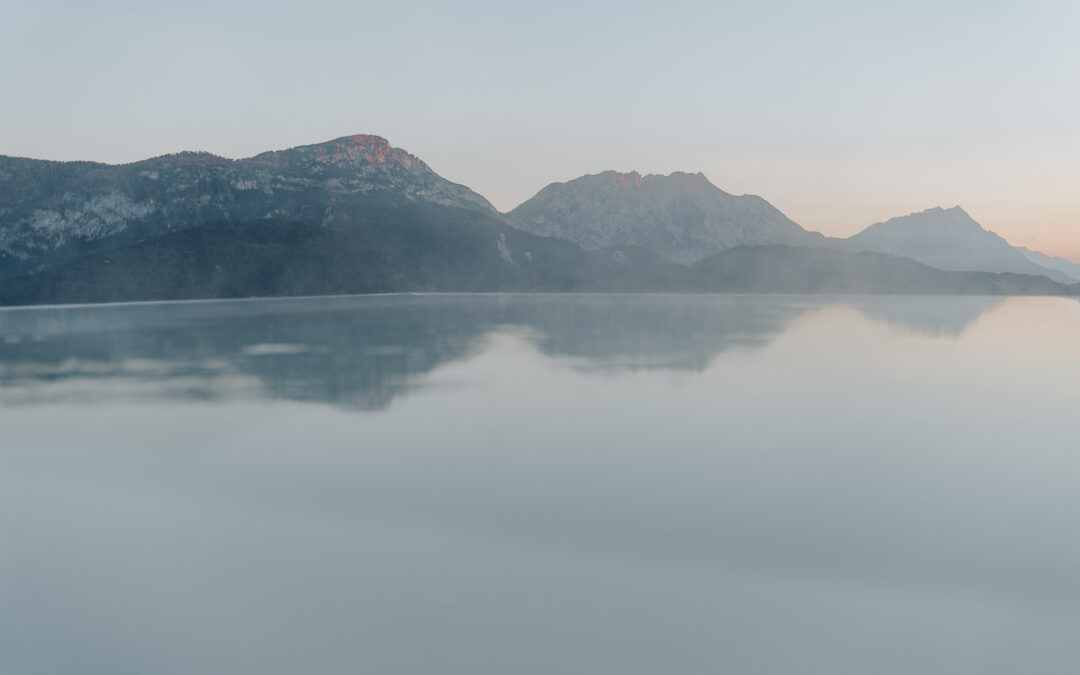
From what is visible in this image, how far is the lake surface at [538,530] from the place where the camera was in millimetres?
5895

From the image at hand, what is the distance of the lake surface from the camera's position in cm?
589

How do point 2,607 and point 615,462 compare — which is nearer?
point 2,607

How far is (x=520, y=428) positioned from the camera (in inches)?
599

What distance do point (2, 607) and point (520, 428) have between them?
9.80 m

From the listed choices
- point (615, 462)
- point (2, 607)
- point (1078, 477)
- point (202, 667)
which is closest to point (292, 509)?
point (2, 607)

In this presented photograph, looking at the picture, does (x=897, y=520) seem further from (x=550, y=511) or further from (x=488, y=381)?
(x=488, y=381)

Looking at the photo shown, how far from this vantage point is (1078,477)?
38.1 feet

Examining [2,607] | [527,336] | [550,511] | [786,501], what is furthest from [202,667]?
[527,336]

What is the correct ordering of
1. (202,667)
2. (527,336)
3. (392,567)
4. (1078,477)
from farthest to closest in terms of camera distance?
(527,336)
(1078,477)
(392,567)
(202,667)

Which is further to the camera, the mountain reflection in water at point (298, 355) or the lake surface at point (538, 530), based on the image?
the mountain reflection in water at point (298, 355)

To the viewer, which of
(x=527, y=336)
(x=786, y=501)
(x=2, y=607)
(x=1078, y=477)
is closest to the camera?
(x=2, y=607)

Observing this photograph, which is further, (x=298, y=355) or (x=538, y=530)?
(x=298, y=355)

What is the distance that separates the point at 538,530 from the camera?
28.4 ft

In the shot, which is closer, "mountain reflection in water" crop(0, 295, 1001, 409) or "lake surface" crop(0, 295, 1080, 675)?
"lake surface" crop(0, 295, 1080, 675)
